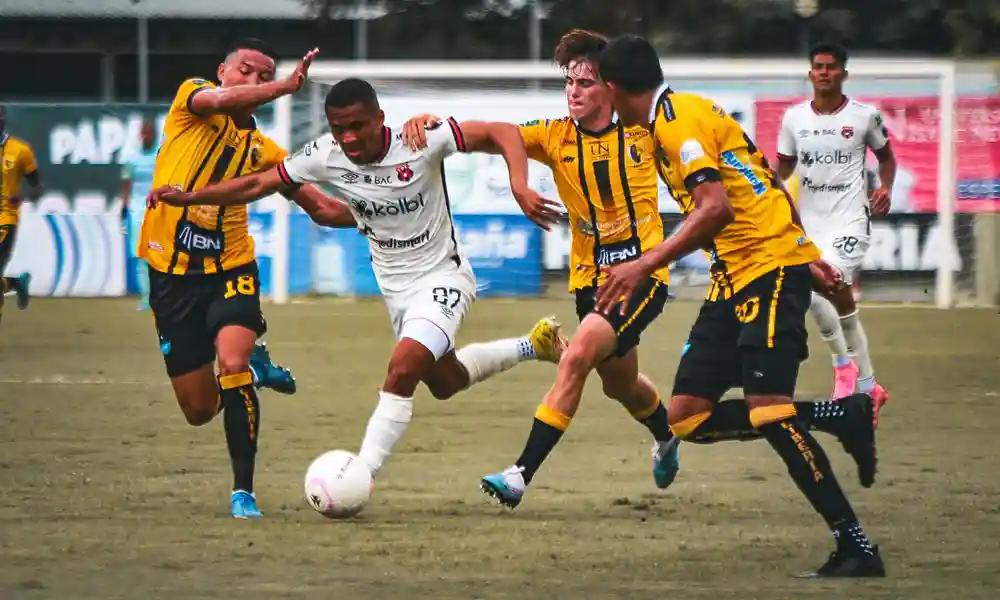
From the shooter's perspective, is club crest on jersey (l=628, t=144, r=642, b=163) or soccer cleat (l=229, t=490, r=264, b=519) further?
club crest on jersey (l=628, t=144, r=642, b=163)

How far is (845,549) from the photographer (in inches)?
236

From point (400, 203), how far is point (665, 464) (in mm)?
1831

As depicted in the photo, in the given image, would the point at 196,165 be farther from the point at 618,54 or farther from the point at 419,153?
the point at 618,54

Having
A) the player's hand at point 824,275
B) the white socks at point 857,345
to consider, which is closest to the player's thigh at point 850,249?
the white socks at point 857,345

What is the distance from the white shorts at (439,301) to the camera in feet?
24.8

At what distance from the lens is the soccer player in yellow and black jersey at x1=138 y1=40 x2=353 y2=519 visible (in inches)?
316

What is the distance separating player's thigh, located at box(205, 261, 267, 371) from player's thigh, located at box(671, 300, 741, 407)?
2.21 metres

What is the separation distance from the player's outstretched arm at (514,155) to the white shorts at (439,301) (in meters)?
0.48

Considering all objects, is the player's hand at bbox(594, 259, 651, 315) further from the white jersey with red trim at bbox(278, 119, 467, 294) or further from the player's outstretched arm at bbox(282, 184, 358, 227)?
the player's outstretched arm at bbox(282, 184, 358, 227)

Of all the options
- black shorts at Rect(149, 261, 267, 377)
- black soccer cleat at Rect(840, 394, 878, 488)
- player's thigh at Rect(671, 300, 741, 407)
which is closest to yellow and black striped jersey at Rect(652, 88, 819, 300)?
player's thigh at Rect(671, 300, 741, 407)

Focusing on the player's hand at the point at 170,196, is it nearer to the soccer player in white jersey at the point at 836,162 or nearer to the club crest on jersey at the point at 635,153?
the club crest on jersey at the point at 635,153

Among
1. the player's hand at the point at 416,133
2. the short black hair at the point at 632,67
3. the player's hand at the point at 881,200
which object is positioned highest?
the short black hair at the point at 632,67

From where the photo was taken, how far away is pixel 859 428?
6793 mm

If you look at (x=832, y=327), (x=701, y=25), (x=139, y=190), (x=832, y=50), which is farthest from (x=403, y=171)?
(x=701, y=25)
